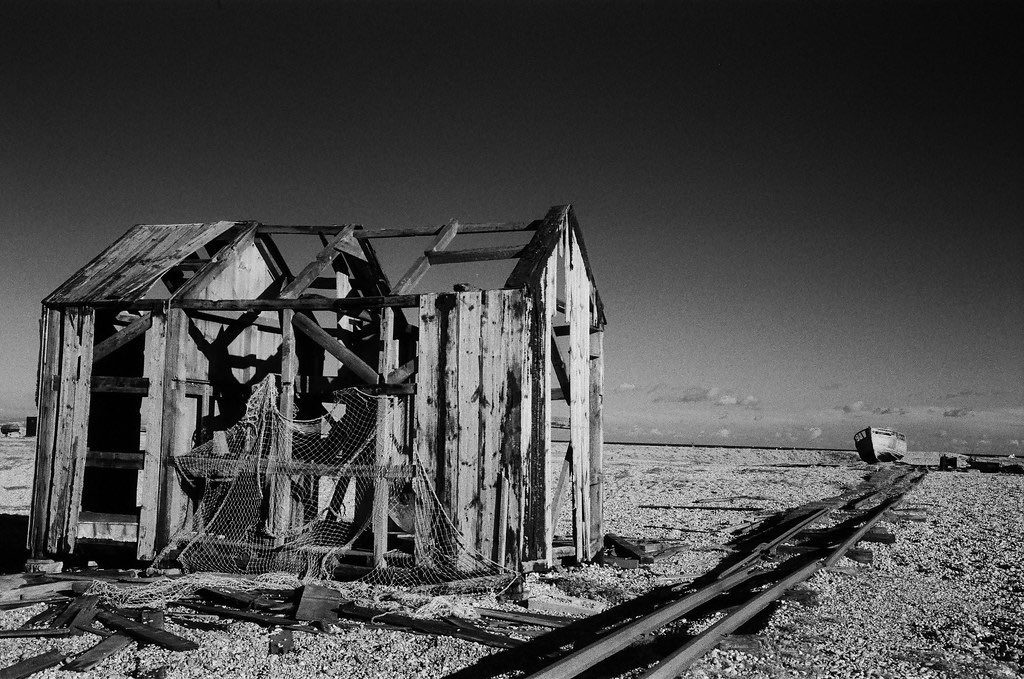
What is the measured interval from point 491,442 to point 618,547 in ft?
13.9

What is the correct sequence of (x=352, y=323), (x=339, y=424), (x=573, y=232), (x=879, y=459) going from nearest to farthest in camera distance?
(x=339, y=424), (x=573, y=232), (x=352, y=323), (x=879, y=459)

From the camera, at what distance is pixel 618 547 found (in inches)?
538

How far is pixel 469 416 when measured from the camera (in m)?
10.9

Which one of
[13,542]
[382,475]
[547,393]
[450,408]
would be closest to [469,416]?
[450,408]

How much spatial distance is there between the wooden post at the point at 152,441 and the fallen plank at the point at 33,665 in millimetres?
4160

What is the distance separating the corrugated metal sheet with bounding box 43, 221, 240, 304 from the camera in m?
12.2

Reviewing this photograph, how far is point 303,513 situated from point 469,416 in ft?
11.7

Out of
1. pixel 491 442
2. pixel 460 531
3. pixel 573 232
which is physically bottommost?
pixel 460 531

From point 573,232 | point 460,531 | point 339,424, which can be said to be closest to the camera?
point 460,531

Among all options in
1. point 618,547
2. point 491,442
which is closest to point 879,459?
point 618,547

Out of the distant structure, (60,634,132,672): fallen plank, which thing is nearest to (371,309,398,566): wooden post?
(60,634,132,672): fallen plank

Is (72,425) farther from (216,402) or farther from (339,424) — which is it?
(339,424)

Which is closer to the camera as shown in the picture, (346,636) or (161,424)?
(346,636)

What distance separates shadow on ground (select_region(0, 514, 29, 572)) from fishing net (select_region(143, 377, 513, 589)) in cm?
320
